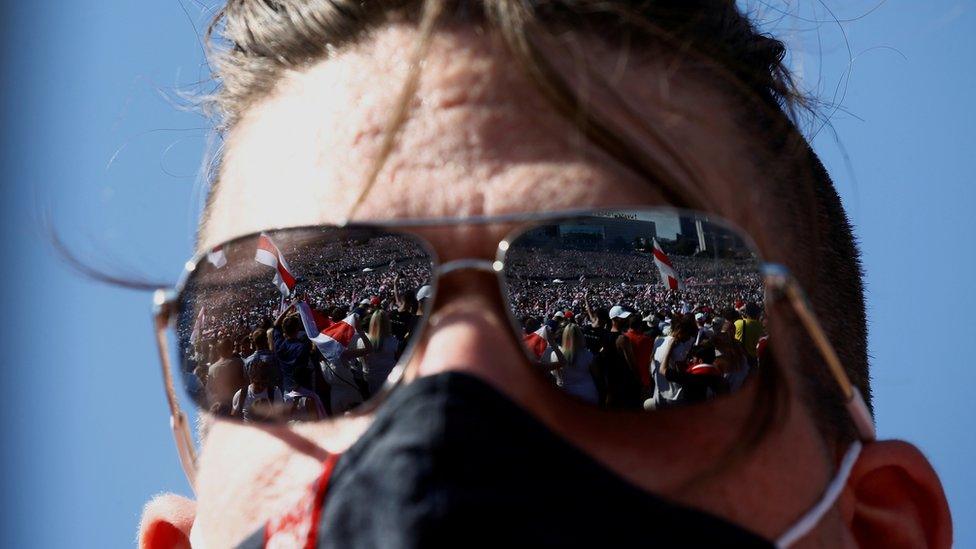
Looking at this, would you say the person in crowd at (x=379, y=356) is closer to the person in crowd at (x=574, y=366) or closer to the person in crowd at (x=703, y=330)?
the person in crowd at (x=574, y=366)

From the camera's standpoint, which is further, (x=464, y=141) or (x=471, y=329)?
(x=464, y=141)

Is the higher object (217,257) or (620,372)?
(217,257)

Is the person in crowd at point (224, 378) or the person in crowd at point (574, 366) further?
the person in crowd at point (224, 378)

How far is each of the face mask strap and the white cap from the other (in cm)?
48

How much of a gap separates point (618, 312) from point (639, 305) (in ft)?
0.13

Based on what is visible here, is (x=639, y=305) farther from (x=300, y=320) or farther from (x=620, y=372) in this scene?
(x=300, y=320)

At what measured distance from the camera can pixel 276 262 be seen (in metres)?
1.87

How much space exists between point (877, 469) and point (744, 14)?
3.69ft

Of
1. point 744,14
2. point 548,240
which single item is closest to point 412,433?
point 548,240

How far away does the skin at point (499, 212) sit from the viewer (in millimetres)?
1645

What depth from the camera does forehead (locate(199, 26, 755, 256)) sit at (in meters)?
1.79

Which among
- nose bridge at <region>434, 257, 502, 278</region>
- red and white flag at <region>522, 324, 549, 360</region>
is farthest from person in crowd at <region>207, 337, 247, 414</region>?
red and white flag at <region>522, 324, 549, 360</region>

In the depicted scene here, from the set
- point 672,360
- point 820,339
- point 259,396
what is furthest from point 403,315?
point 820,339

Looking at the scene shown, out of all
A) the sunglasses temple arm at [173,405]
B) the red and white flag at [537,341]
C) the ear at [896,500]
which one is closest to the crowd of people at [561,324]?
the red and white flag at [537,341]
